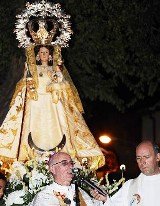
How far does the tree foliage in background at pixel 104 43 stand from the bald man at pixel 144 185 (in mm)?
6259

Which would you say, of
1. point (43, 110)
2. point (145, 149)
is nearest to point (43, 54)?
point (43, 110)

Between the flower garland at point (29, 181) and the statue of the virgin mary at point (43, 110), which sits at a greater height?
the statue of the virgin mary at point (43, 110)

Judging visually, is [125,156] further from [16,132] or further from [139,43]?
[16,132]

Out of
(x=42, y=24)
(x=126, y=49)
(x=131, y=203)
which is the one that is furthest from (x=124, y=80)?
(x=131, y=203)

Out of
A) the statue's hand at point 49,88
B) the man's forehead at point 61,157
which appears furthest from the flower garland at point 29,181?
the man's forehead at point 61,157

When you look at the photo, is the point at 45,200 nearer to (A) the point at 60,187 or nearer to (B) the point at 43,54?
(A) the point at 60,187

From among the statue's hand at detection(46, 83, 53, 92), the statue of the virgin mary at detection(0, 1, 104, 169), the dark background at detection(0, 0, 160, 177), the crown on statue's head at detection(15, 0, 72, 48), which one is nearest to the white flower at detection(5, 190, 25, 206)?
the statue of the virgin mary at detection(0, 1, 104, 169)

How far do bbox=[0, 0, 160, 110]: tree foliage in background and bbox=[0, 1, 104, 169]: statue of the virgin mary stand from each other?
8.84 feet

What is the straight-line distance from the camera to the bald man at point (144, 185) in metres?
6.61

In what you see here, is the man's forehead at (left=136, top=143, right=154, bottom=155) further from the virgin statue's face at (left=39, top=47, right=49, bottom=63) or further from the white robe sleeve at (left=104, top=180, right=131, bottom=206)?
the virgin statue's face at (left=39, top=47, right=49, bottom=63)

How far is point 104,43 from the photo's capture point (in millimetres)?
13859

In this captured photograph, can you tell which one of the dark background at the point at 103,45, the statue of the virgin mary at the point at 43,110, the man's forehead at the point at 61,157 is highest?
the dark background at the point at 103,45

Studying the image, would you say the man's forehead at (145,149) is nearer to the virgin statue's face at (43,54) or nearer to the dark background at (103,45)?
the virgin statue's face at (43,54)

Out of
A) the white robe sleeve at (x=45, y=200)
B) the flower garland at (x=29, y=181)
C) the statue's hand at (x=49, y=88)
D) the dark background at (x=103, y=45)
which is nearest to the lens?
the white robe sleeve at (x=45, y=200)
